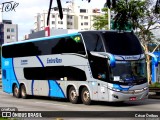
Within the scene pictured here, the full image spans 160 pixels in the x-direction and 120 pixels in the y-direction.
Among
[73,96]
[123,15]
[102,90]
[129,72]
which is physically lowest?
[73,96]

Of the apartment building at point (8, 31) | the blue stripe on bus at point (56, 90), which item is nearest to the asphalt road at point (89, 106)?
the blue stripe on bus at point (56, 90)

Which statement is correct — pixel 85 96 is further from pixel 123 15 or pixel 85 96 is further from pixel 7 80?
pixel 123 15

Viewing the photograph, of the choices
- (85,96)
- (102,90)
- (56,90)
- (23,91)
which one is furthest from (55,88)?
(23,91)

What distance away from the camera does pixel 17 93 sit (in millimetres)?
24750

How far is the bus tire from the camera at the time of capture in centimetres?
1958

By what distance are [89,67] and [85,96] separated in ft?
5.26

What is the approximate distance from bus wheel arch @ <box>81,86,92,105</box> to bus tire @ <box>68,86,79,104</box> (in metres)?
0.39

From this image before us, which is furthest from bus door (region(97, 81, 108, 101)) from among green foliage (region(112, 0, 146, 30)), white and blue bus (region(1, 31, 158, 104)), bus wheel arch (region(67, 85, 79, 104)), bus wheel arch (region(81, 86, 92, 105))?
green foliage (region(112, 0, 146, 30))

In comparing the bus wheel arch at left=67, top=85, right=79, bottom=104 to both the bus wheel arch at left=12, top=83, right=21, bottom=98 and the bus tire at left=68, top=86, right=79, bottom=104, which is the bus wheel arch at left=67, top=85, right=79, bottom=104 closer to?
the bus tire at left=68, top=86, right=79, bottom=104

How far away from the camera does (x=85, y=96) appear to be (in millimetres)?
19078

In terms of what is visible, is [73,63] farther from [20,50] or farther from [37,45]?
[20,50]

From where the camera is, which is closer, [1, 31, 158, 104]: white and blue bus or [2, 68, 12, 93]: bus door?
[1, 31, 158, 104]: white and blue bus

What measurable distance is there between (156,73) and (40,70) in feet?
61.2

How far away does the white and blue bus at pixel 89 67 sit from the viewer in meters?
17.9
